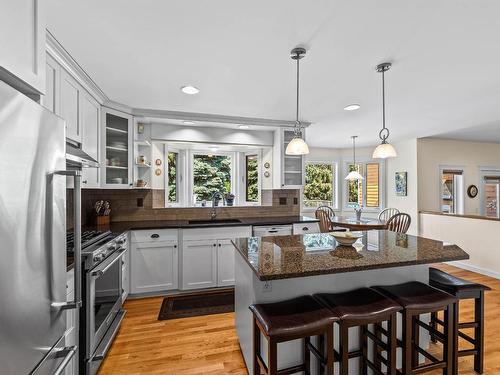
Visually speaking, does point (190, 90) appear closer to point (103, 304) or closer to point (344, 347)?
point (103, 304)

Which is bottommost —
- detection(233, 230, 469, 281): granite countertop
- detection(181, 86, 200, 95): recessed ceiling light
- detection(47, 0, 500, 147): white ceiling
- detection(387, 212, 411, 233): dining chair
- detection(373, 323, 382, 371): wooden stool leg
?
detection(373, 323, 382, 371): wooden stool leg

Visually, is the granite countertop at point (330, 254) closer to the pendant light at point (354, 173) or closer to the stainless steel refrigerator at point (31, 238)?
the stainless steel refrigerator at point (31, 238)

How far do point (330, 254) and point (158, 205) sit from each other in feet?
9.37

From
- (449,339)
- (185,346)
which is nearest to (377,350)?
(449,339)

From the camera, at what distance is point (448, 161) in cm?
541

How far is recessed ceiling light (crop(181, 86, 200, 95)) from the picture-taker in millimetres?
2548

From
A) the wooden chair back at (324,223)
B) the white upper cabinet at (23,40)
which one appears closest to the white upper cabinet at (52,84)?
the white upper cabinet at (23,40)

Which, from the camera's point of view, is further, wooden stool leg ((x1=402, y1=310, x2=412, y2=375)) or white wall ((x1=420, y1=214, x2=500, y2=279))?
white wall ((x1=420, y1=214, x2=500, y2=279))

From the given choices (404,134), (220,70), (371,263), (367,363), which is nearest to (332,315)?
(371,263)

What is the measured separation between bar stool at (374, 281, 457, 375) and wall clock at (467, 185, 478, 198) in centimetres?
536

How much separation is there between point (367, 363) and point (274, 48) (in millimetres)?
2315

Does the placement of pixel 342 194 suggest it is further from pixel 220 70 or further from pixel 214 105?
pixel 220 70

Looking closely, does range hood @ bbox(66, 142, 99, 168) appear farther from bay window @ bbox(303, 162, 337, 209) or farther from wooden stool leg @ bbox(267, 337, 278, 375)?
bay window @ bbox(303, 162, 337, 209)

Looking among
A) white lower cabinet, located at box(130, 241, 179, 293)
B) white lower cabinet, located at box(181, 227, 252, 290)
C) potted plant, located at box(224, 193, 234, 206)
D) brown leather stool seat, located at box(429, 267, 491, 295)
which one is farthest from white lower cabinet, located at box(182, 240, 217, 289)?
brown leather stool seat, located at box(429, 267, 491, 295)
